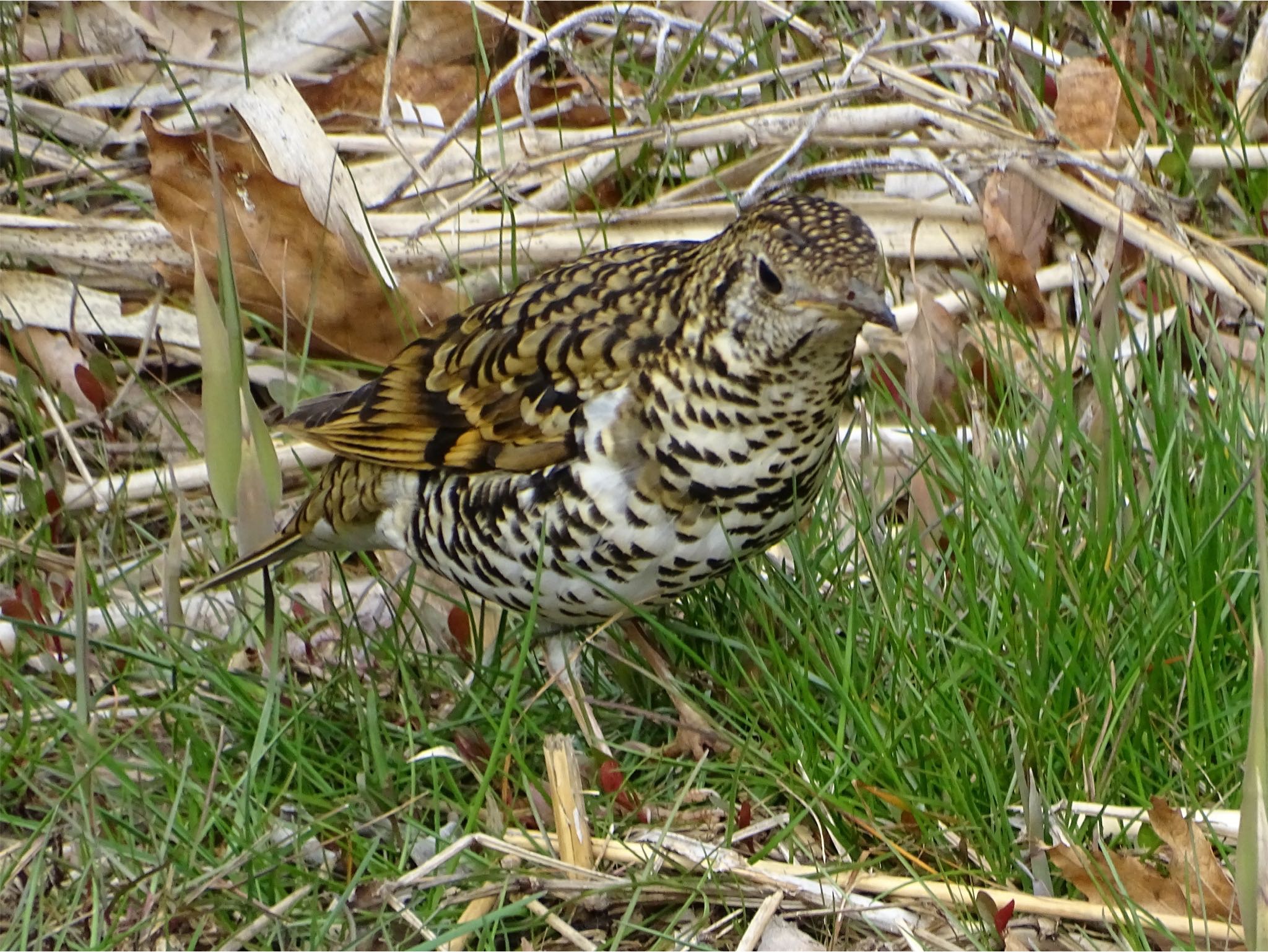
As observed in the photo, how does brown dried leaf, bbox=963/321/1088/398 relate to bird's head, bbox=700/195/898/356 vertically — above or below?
below

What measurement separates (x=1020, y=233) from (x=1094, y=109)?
1.67 feet

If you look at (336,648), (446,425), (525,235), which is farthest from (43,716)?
(525,235)

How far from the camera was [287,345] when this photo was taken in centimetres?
473

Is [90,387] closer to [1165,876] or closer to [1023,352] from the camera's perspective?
[1023,352]

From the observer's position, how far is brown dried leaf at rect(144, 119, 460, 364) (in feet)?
15.0

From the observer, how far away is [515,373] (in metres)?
3.43

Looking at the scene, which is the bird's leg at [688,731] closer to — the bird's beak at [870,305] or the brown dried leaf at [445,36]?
the bird's beak at [870,305]

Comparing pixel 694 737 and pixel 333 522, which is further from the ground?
pixel 333 522

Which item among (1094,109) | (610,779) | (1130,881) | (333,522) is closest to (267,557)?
(333,522)

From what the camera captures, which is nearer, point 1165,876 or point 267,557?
point 1165,876

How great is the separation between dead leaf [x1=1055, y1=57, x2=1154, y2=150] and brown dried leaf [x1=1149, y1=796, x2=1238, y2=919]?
246 centimetres

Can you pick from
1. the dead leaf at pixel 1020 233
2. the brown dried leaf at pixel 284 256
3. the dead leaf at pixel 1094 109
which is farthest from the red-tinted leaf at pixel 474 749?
the dead leaf at pixel 1094 109

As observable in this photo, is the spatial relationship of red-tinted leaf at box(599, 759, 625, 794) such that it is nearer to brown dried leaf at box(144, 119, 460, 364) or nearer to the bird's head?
the bird's head

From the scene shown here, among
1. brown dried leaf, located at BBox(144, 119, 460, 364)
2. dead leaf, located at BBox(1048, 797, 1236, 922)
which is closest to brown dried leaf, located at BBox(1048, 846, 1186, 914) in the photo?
dead leaf, located at BBox(1048, 797, 1236, 922)
